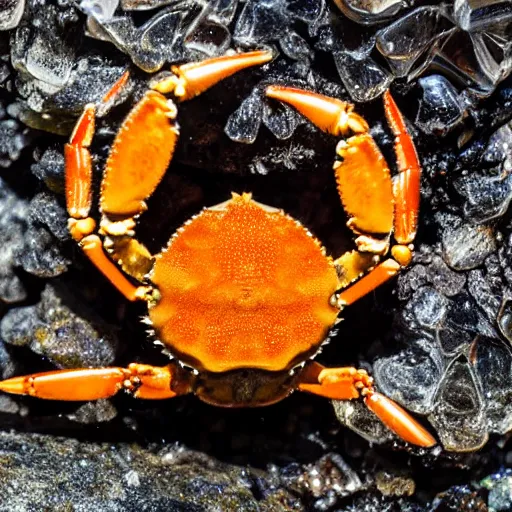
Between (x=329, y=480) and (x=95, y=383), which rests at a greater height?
(x=95, y=383)

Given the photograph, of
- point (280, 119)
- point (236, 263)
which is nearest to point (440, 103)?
point (280, 119)

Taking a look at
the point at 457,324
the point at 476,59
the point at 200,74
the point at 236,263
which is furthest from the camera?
the point at 457,324

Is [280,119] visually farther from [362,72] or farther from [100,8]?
[100,8]

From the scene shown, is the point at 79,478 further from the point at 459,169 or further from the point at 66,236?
the point at 459,169

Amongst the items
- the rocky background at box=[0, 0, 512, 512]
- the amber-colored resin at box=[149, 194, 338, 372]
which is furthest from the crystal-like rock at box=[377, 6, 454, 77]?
the amber-colored resin at box=[149, 194, 338, 372]

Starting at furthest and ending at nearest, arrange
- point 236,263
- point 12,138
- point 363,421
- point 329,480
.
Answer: point 329,480 < point 363,421 < point 12,138 < point 236,263

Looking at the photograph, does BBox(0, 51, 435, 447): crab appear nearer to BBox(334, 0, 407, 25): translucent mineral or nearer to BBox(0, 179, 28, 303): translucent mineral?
BBox(334, 0, 407, 25): translucent mineral

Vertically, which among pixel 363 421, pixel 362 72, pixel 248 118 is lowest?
pixel 363 421
